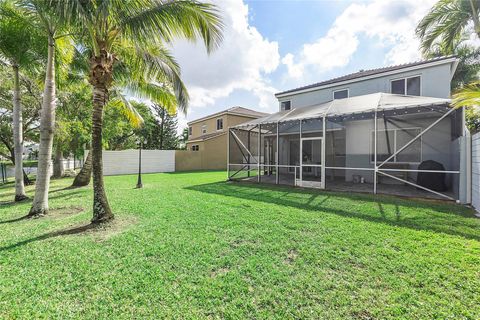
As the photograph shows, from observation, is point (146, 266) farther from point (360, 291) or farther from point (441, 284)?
point (441, 284)

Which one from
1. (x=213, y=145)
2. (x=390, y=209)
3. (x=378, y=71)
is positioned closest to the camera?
(x=390, y=209)

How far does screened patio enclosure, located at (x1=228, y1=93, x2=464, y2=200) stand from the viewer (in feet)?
27.9

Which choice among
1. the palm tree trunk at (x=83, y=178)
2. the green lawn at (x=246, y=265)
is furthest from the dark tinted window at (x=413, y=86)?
the palm tree trunk at (x=83, y=178)

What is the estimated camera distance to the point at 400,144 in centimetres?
1127

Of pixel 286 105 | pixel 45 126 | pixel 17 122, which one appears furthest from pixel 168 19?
pixel 286 105

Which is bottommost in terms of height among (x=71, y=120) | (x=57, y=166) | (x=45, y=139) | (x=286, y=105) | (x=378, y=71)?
(x=57, y=166)

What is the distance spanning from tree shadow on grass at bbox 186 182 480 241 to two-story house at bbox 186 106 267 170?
1557cm

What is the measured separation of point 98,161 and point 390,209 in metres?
8.05

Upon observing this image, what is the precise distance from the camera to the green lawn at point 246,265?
2508 millimetres

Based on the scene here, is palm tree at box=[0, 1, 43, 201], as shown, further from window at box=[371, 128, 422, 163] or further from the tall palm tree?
window at box=[371, 128, 422, 163]

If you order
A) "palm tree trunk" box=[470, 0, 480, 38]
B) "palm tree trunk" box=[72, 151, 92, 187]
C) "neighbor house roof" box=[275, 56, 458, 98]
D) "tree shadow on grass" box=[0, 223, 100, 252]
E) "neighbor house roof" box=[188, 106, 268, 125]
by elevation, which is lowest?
"tree shadow on grass" box=[0, 223, 100, 252]

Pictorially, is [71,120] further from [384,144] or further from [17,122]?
[384,144]

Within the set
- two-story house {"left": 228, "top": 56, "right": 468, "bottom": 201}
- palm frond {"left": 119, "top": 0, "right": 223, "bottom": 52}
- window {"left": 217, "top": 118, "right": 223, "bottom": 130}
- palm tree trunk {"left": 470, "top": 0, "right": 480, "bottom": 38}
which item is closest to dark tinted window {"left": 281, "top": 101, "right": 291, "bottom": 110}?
two-story house {"left": 228, "top": 56, "right": 468, "bottom": 201}

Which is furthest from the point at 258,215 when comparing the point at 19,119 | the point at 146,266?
the point at 19,119
